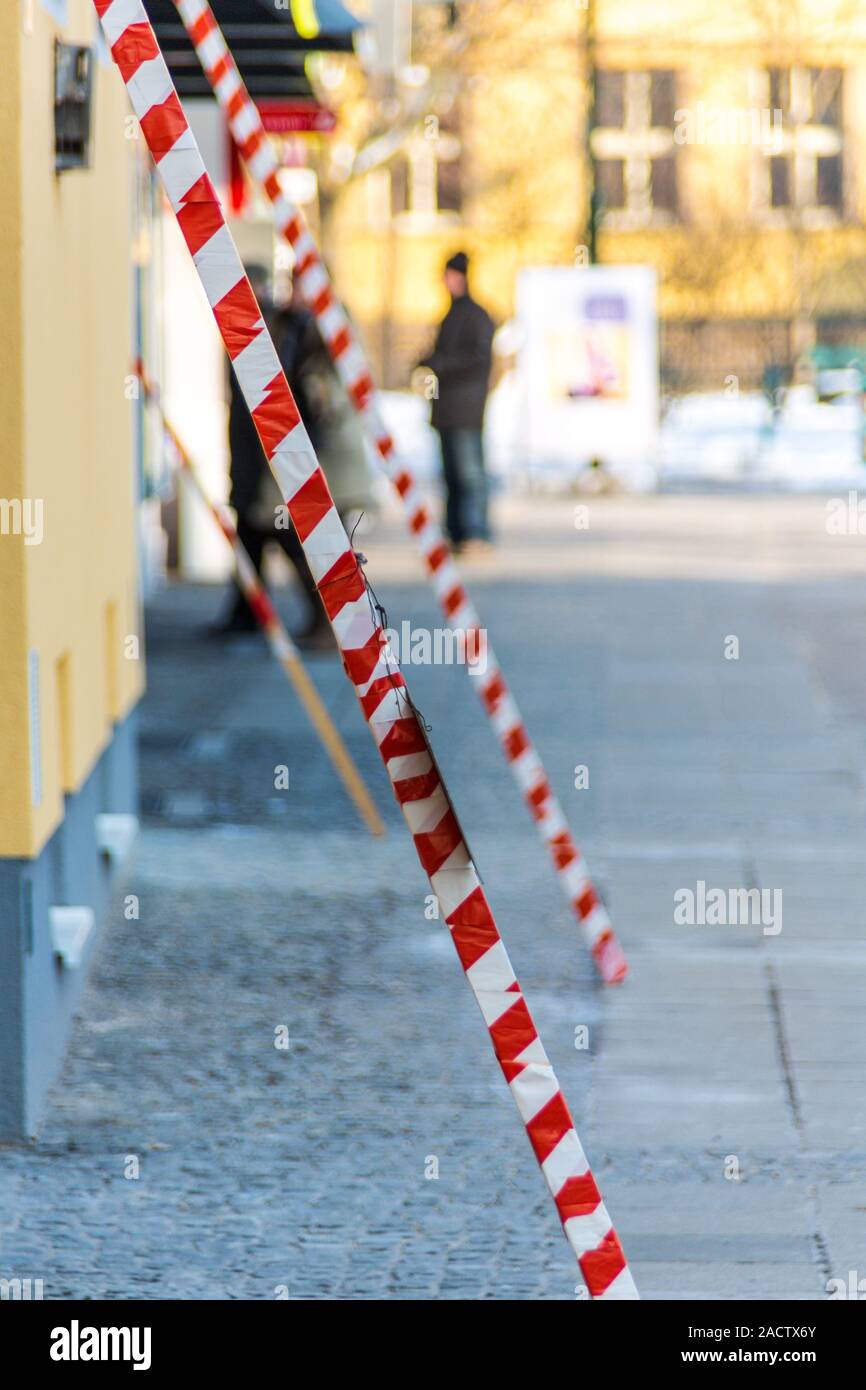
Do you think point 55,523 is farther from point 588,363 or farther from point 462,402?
point 588,363

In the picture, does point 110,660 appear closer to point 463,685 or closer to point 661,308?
point 463,685

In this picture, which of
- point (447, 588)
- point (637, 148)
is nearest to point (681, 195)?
point (637, 148)

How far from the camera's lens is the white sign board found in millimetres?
25656

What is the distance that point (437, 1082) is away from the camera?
18.4 feet

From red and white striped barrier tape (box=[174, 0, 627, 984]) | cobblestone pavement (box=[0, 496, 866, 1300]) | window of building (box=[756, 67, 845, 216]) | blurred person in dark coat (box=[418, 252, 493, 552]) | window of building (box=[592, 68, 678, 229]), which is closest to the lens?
cobblestone pavement (box=[0, 496, 866, 1300])

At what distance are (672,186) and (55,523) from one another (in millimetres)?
43565

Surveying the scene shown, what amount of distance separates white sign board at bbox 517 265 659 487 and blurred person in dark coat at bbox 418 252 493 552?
672 cm

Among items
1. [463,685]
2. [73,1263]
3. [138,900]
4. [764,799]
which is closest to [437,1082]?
[73,1263]

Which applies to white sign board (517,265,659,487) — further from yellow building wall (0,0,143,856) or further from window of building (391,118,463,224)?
A: window of building (391,118,463,224)

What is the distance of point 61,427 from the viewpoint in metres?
5.70

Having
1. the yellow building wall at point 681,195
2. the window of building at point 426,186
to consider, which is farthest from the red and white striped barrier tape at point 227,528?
the window of building at point 426,186

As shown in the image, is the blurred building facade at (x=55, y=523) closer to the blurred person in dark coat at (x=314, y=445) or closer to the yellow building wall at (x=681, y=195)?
the blurred person in dark coat at (x=314, y=445)

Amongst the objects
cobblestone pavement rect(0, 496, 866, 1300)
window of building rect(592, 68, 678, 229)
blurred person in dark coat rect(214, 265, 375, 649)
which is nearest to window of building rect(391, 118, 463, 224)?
window of building rect(592, 68, 678, 229)

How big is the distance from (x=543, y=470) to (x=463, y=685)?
1588cm
